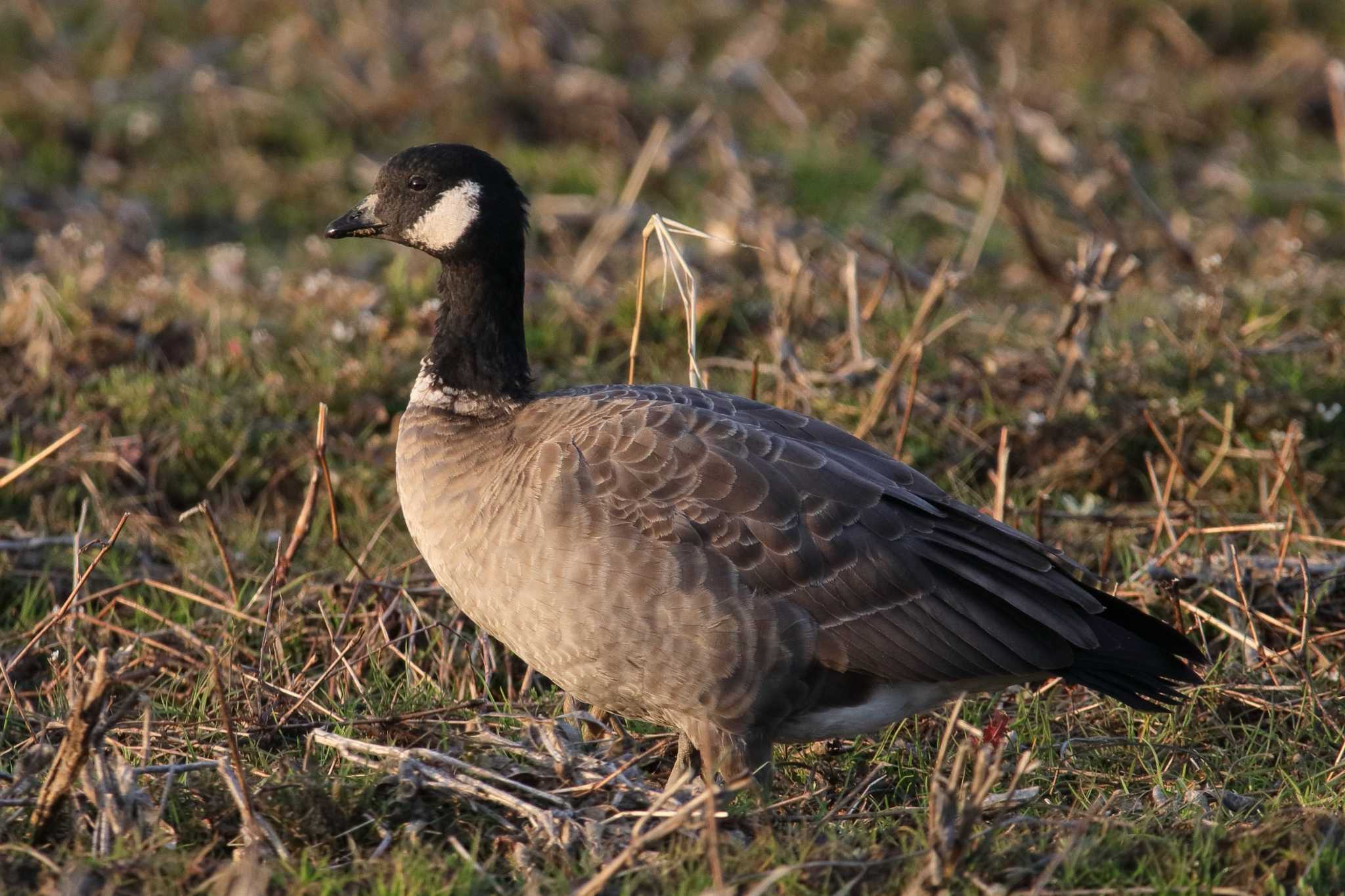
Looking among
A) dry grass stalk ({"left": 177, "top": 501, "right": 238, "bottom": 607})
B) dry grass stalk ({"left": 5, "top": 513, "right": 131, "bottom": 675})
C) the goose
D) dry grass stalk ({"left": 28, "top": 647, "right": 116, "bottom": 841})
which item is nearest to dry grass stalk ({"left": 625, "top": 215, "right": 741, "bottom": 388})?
the goose

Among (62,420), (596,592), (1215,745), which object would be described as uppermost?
(596,592)

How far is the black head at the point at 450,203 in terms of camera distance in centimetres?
536

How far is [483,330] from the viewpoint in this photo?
5.38 m

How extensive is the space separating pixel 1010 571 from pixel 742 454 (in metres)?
0.90

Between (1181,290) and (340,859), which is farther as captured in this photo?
(1181,290)

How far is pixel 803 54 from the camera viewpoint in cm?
1270

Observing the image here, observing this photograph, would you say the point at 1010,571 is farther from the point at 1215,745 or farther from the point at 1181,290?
the point at 1181,290

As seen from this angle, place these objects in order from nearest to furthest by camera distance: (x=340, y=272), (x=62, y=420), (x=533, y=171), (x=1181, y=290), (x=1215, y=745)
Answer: (x=1215, y=745)
(x=62, y=420)
(x=1181, y=290)
(x=340, y=272)
(x=533, y=171)

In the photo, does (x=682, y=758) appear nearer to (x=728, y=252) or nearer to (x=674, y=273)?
(x=674, y=273)

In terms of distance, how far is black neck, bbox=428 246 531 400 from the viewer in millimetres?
5293

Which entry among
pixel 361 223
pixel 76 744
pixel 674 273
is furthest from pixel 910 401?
pixel 76 744

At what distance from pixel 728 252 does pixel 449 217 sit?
406 centimetres

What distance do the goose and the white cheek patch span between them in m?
0.86

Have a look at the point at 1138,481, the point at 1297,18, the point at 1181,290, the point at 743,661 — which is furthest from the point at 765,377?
the point at 1297,18
